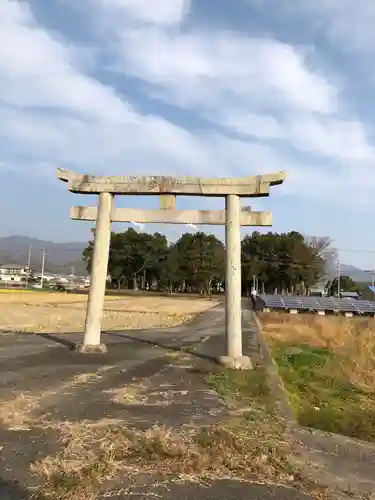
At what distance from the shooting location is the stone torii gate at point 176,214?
9578 millimetres

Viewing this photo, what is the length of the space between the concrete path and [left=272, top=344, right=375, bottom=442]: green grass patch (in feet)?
4.13

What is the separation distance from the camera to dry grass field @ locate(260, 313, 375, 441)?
21.8 ft

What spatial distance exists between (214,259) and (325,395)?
62510 millimetres

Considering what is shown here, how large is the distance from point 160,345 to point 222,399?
21.2 ft

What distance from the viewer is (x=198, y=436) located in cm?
480

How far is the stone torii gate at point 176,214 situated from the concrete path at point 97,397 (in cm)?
118

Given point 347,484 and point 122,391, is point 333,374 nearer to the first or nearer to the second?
point 122,391

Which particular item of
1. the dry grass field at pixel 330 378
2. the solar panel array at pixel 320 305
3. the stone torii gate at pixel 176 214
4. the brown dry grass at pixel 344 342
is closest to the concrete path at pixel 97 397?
the stone torii gate at pixel 176 214

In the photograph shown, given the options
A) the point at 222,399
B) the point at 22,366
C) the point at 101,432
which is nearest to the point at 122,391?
the point at 222,399

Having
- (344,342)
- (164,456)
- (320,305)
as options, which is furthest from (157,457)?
(320,305)

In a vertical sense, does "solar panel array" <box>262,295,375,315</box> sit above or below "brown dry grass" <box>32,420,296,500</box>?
above

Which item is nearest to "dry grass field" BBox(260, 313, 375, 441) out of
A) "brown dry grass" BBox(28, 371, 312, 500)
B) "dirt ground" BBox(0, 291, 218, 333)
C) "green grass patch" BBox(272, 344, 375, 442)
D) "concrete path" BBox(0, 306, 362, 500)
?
"green grass patch" BBox(272, 344, 375, 442)

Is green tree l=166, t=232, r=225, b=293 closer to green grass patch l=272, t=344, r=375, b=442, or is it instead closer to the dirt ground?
the dirt ground

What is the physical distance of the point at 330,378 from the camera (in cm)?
A: 1009
